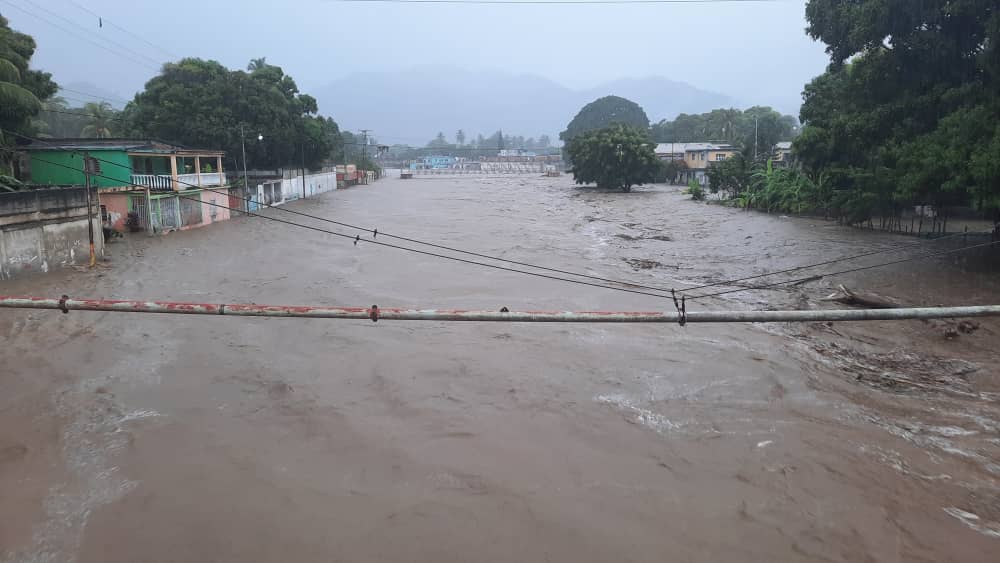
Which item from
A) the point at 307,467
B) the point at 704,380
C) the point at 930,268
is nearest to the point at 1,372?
the point at 307,467

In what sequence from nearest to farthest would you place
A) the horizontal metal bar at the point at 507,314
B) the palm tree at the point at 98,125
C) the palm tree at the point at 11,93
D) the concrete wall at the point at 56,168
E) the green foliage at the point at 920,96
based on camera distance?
1. the horizontal metal bar at the point at 507,314
2. the green foliage at the point at 920,96
3. the palm tree at the point at 11,93
4. the concrete wall at the point at 56,168
5. the palm tree at the point at 98,125

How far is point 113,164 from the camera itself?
2177 cm

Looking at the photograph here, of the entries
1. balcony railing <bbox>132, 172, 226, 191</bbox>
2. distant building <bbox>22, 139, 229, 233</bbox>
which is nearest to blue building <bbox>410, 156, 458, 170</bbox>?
balcony railing <bbox>132, 172, 226, 191</bbox>

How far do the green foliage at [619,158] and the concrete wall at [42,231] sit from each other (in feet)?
137

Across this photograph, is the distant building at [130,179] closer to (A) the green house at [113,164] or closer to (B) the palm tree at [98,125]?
(A) the green house at [113,164]

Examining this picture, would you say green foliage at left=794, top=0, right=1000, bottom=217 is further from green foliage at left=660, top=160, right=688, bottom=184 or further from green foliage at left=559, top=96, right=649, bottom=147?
green foliage at left=559, top=96, right=649, bottom=147

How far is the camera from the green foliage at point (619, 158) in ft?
173

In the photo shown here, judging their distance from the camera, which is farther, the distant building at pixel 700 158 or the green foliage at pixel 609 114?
the green foliage at pixel 609 114

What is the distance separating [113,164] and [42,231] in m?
6.53

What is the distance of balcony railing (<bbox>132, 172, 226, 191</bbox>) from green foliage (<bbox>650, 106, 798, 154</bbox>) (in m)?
42.2

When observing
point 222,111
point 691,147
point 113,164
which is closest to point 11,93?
point 113,164

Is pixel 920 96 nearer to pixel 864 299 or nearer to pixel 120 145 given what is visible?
pixel 864 299

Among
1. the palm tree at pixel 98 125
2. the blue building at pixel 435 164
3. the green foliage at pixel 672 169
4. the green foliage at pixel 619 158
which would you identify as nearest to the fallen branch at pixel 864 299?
the green foliage at pixel 619 158

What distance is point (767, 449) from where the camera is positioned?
7.29 m
